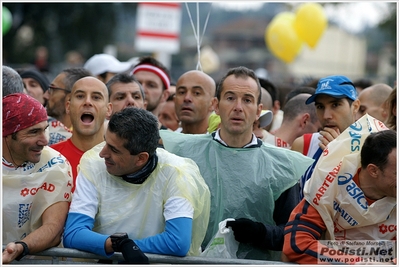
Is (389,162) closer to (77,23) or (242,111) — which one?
(242,111)

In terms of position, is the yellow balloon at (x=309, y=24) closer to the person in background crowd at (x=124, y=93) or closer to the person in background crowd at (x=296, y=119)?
the person in background crowd at (x=296, y=119)

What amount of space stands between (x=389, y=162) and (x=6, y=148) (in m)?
2.26

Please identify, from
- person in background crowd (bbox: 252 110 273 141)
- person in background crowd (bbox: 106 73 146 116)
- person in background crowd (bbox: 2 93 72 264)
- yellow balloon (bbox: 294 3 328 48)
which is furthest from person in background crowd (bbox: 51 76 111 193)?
yellow balloon (bbox: 294 3 328 48)

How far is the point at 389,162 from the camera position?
4207 millimetres

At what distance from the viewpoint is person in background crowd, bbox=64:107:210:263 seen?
4.27m

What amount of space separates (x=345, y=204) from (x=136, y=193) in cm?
123

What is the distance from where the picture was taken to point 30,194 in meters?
4.37

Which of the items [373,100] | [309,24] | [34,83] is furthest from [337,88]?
[309,24]

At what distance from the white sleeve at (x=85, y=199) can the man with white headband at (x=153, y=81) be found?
272cm

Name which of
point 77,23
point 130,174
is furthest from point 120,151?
point 77,23

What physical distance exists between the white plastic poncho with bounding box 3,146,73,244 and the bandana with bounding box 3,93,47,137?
0.75 ft

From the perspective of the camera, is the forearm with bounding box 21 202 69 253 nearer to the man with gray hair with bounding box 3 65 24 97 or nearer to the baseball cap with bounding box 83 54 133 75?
the man with gray hair with bounding box 3 65 24 97

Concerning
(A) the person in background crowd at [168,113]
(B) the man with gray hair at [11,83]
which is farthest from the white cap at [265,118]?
(B) the man with gray hair at [11,83]

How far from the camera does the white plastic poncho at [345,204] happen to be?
4277 millimetres
